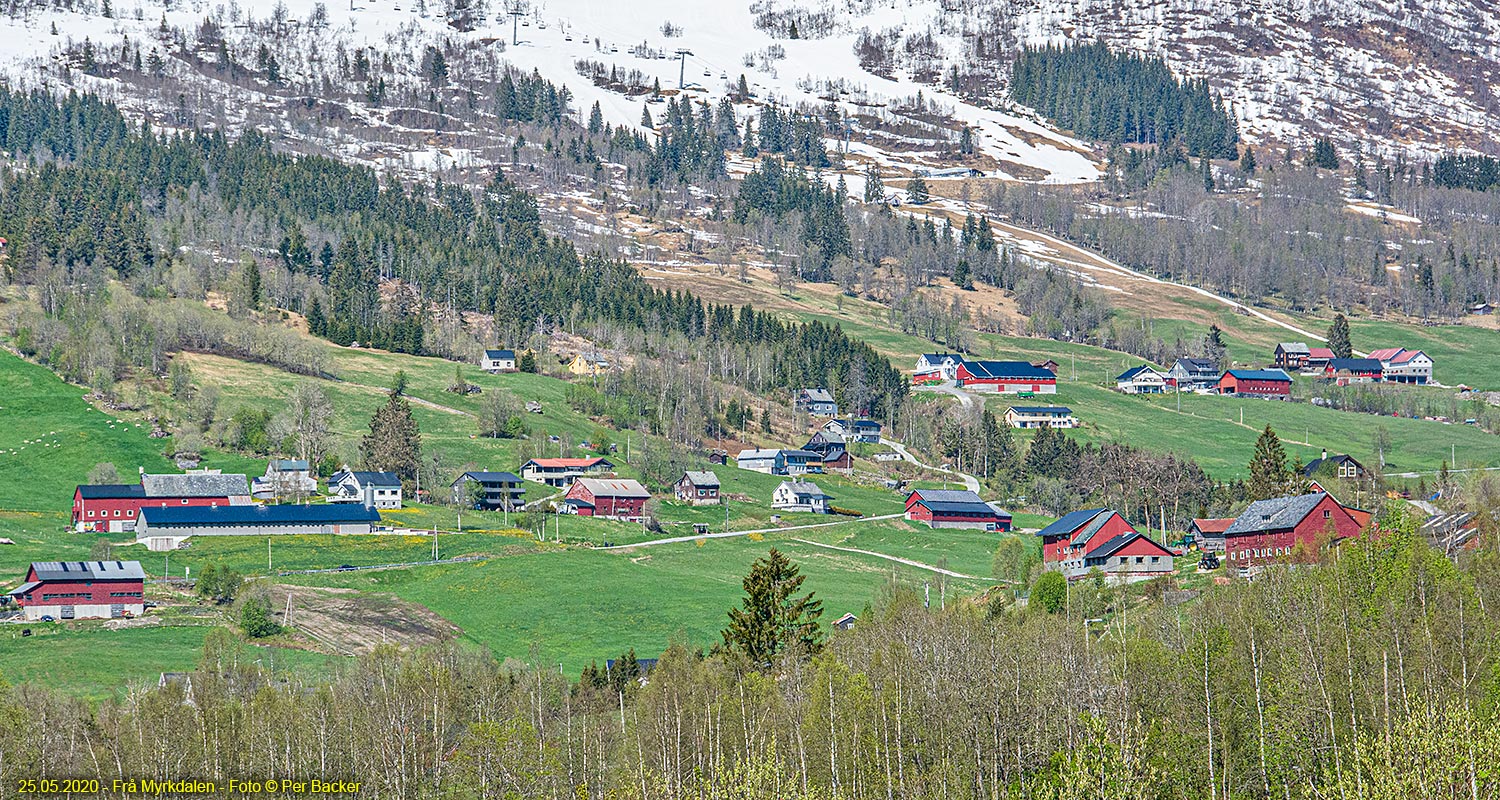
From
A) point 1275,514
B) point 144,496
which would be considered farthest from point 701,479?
point 1275,514

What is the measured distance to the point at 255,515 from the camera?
437 feet

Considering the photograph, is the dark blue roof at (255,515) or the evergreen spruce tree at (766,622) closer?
the evergreen spruce tree at (766,622)

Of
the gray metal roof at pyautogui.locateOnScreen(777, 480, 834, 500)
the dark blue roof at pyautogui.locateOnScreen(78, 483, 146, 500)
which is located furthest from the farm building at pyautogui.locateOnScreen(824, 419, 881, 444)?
the dark blue roof at pyautogui.locateOnScreen(78, 483, 146, 500)

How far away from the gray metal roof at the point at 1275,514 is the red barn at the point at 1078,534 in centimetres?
731

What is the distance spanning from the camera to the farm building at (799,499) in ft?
524

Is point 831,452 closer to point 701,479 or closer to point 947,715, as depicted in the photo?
point 701,479

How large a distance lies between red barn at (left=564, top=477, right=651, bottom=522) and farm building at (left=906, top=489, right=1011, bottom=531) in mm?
25510

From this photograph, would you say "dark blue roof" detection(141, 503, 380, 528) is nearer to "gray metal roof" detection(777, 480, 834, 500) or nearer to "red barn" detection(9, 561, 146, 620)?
"red barn" detection(9, 561, 146, 620)

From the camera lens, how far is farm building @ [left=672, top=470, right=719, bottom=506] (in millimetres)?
159000

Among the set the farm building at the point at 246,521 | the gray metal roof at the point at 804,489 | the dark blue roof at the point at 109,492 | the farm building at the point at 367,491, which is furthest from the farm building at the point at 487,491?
the dark blue roof at the point at 109,492

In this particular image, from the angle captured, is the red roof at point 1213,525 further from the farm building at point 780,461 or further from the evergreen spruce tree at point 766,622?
the farm building at point 780,461

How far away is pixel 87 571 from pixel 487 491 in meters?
47.3

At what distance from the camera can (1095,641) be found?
82625mm

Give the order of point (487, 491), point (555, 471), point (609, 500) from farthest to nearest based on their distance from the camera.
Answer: point (555, 471) < point (487, 491) < point (609, 500)
